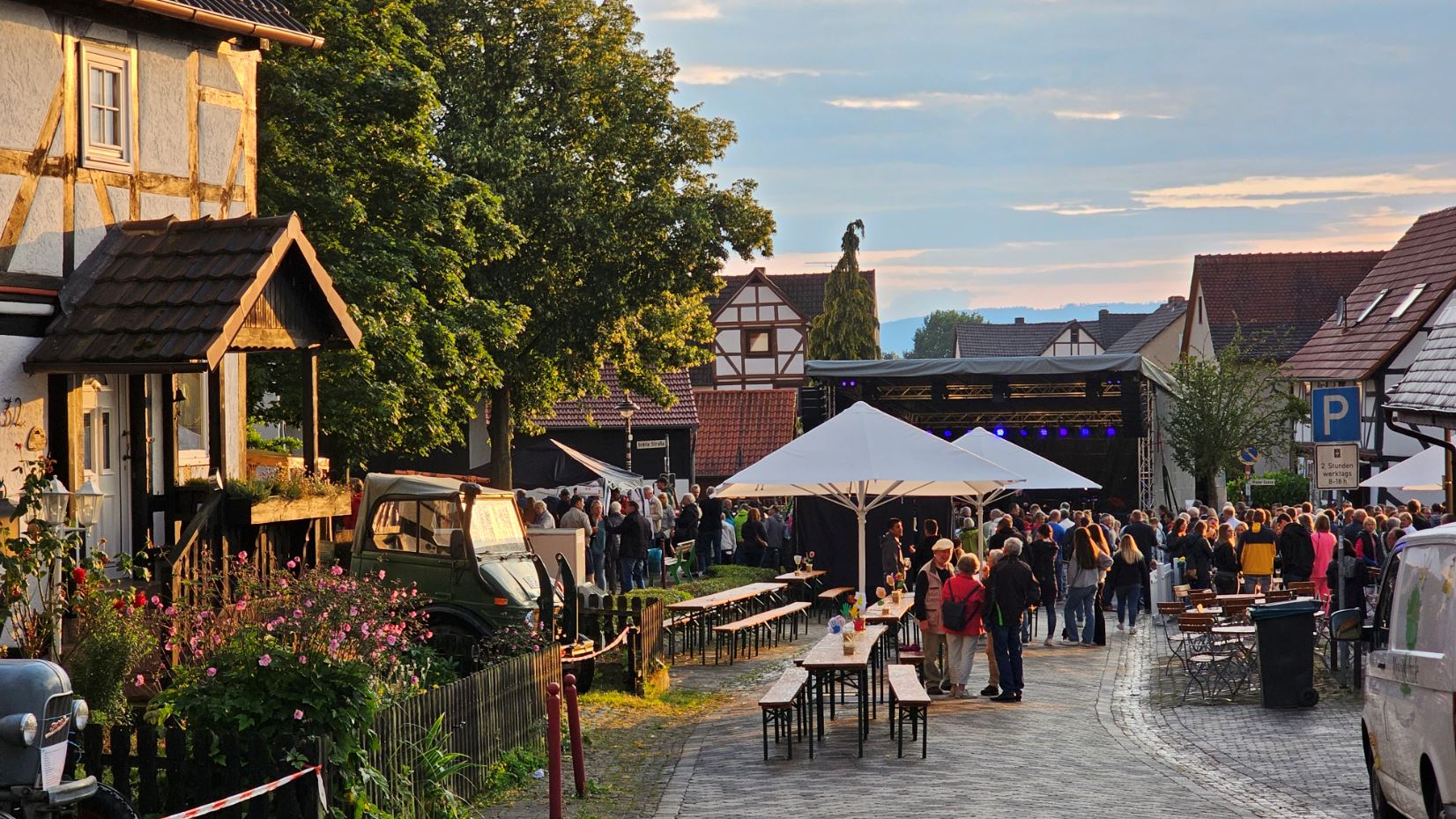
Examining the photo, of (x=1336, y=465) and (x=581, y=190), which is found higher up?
(x=581, y=190)

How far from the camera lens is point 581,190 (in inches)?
1489

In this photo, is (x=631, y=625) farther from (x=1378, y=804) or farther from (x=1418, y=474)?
(x=1418, y=474)

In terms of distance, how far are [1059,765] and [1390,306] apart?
3658 centimetres

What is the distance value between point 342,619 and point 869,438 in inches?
386

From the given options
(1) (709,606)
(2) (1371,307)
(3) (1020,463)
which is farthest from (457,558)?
(2) (1371,307)

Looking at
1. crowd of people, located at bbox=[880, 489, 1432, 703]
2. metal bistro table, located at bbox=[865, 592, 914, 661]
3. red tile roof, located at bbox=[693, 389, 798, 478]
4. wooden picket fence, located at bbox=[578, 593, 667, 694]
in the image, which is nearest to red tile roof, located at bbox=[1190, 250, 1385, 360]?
red tile roof, located at bbox=[693, 389, 798, 478]

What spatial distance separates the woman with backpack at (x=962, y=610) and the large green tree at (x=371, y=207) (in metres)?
11.3

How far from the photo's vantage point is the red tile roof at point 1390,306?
143 ft

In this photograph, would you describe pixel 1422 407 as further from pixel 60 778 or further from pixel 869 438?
pixel 60 778

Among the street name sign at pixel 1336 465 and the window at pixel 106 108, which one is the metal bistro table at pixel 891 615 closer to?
the street name sign at pixel 1336 465

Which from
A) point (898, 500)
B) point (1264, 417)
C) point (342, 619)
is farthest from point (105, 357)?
point (1264, 417)

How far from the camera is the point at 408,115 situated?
90.4ft

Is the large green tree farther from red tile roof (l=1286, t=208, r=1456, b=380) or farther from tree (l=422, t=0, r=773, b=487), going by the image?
red tile roof (l=1286, t=208, r=1456, b=380)

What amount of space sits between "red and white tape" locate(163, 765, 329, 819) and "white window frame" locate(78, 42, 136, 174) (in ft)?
29.9
